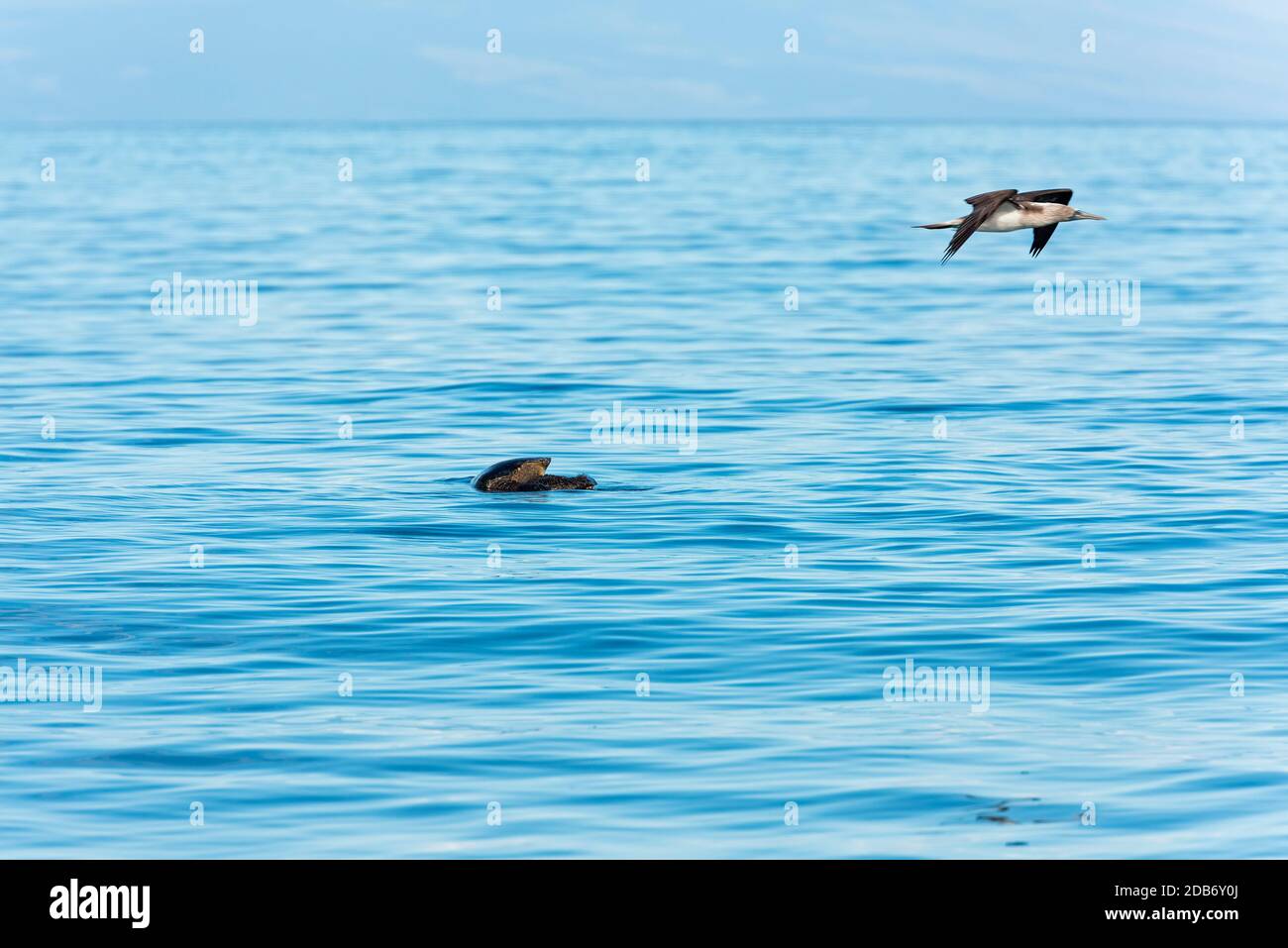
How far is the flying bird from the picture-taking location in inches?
667

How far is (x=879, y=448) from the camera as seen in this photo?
23812 millimetres

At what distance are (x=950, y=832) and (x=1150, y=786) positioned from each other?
1611 mm

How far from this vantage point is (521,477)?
2098 cm

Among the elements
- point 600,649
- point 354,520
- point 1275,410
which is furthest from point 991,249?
point 600,649

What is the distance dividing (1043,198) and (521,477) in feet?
21.9

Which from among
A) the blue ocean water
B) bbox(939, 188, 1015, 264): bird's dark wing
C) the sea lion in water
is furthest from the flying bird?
the sea lion in water

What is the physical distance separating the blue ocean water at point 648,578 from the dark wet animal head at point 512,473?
1.36 feet

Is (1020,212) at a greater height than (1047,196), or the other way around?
(1047,196)

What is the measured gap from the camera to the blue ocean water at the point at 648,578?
11.3 metres

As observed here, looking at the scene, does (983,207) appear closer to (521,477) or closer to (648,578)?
(648,578)

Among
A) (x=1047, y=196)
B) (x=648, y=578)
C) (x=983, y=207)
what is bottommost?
(x=648, y=578)

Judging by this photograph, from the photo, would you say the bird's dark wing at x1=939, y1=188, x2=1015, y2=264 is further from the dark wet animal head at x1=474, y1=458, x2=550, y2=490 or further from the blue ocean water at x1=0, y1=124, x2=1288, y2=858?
the dark wet animal head at x1=474, y1=458, x2=550, y2=490

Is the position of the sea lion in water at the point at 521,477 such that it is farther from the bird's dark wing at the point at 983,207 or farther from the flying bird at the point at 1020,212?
the bird's dark wing at the point at 983,207

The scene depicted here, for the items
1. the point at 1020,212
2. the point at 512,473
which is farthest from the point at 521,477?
the point at 1020,212
